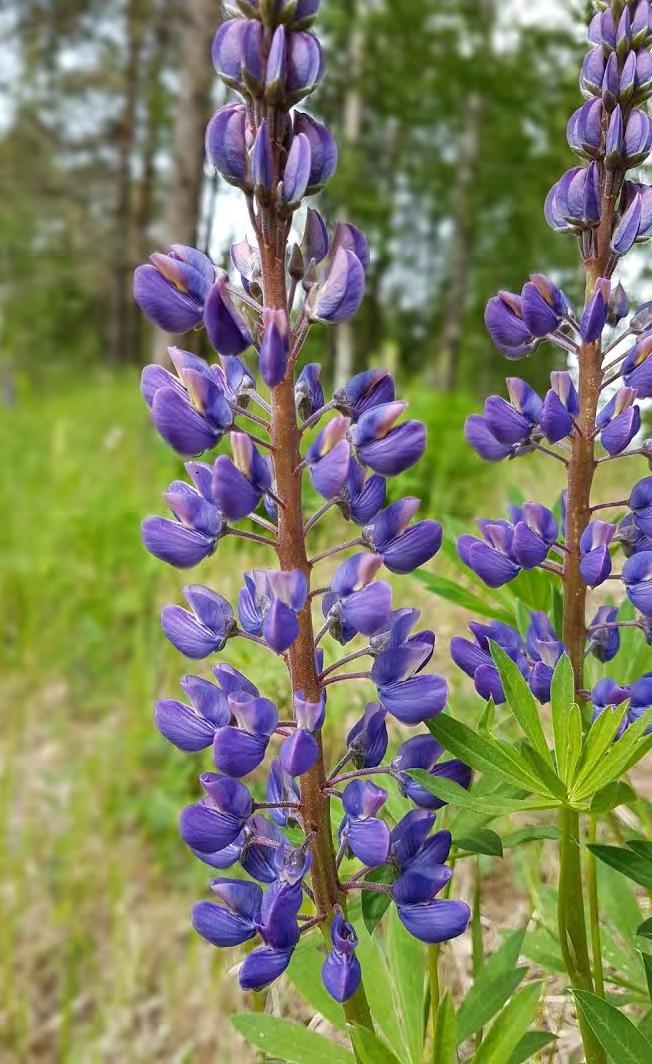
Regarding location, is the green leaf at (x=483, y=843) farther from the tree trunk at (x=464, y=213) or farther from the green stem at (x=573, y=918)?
the tree trunk at (x=464, y=213)

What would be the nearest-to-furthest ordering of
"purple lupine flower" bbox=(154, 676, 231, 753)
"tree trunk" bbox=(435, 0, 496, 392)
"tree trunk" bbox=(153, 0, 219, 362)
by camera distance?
"purple lupine flower" bbox=(154, 676, 231, 753)
"tree trunk" bbox=(153, 0, 219, 362)
"tree trunk" bbox=(435, 0, 496, 392)

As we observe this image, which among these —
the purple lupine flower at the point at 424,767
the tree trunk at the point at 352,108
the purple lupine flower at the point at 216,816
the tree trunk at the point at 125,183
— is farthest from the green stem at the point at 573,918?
the tree trunk at the point at 125,183

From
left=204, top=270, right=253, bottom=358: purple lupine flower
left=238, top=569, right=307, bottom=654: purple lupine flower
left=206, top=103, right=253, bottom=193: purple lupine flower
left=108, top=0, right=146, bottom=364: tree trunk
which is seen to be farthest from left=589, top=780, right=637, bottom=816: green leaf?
left=108, top=0, right=146, bottom=364: tree trunk

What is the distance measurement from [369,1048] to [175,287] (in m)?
0.73

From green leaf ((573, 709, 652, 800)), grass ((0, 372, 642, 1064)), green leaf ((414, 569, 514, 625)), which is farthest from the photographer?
grass ((0, 372, 642, 1064))

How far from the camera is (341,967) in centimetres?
83

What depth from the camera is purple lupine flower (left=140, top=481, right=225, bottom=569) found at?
2.99 ft

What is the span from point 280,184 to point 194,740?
0.54 m

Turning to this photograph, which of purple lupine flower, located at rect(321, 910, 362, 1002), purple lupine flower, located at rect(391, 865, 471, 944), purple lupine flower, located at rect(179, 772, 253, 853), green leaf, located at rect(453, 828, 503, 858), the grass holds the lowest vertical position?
the grass

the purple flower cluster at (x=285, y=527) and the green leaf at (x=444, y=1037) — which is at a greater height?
the purple flower cluster at (x=285, y=527)

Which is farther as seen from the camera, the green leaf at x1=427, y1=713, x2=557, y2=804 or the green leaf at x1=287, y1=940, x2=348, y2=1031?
the green leaf at x1=287, y1=940, x2=348, y2=1031

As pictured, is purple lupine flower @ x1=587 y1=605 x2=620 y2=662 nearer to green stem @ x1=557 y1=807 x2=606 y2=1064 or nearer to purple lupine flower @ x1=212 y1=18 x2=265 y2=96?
green stem @ x1=557 y1=807 x2=606 y2=1064

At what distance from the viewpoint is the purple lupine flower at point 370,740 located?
37.6 inches

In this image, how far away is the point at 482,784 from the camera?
3.20 feet
